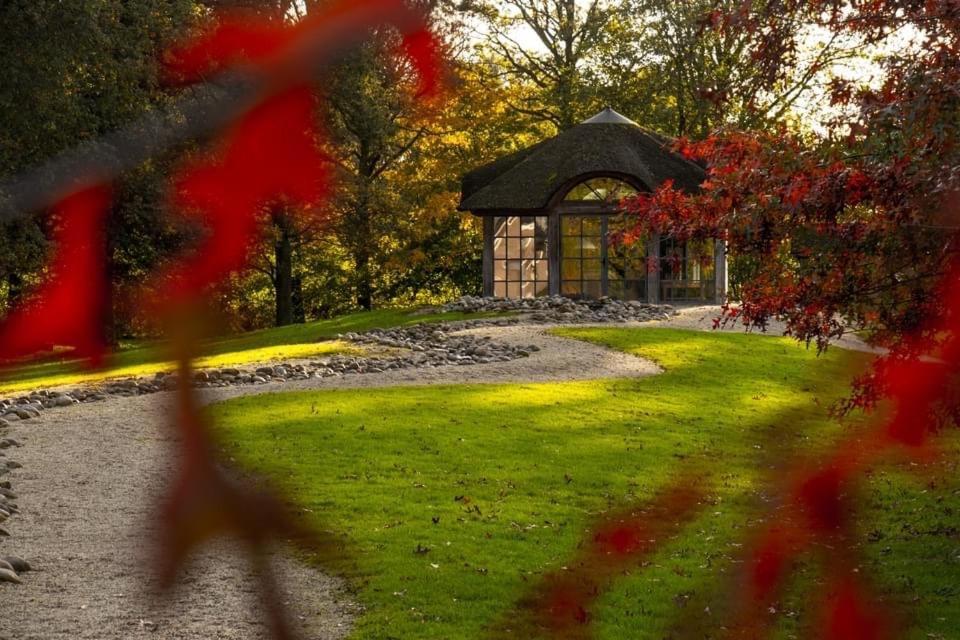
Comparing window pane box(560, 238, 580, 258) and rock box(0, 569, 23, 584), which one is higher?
window pane box(560, 238, 580, 258)

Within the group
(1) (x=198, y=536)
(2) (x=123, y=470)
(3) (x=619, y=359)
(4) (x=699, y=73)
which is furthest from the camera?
(4) (x=699, y=73)

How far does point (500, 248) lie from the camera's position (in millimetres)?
33156

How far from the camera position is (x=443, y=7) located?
0.65 metres

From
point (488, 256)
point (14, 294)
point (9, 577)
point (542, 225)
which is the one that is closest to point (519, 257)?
point (488, 256)

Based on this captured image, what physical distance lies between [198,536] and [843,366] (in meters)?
24.2

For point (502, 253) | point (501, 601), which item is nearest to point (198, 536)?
point (501, 601)

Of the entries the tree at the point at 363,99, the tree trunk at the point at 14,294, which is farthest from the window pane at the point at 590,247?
the tree at the point at 363,99

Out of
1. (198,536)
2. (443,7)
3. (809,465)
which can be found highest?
(443,7)

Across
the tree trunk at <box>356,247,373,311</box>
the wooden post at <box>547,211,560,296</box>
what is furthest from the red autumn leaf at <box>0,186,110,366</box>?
the tree trunk at <box>356,247,373,311</box>

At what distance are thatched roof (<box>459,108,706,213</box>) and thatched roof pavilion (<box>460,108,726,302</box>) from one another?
3cm

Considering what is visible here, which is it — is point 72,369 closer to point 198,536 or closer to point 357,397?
point 198,536

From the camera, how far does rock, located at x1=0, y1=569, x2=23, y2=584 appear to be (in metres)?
8.32

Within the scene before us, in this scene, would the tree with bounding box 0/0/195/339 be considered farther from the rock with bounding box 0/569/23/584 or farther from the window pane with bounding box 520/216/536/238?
the window pane with bounding box 520/216/536/238

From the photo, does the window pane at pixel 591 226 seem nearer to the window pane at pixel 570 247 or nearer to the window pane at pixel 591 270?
the window pane at pixel 570 247
